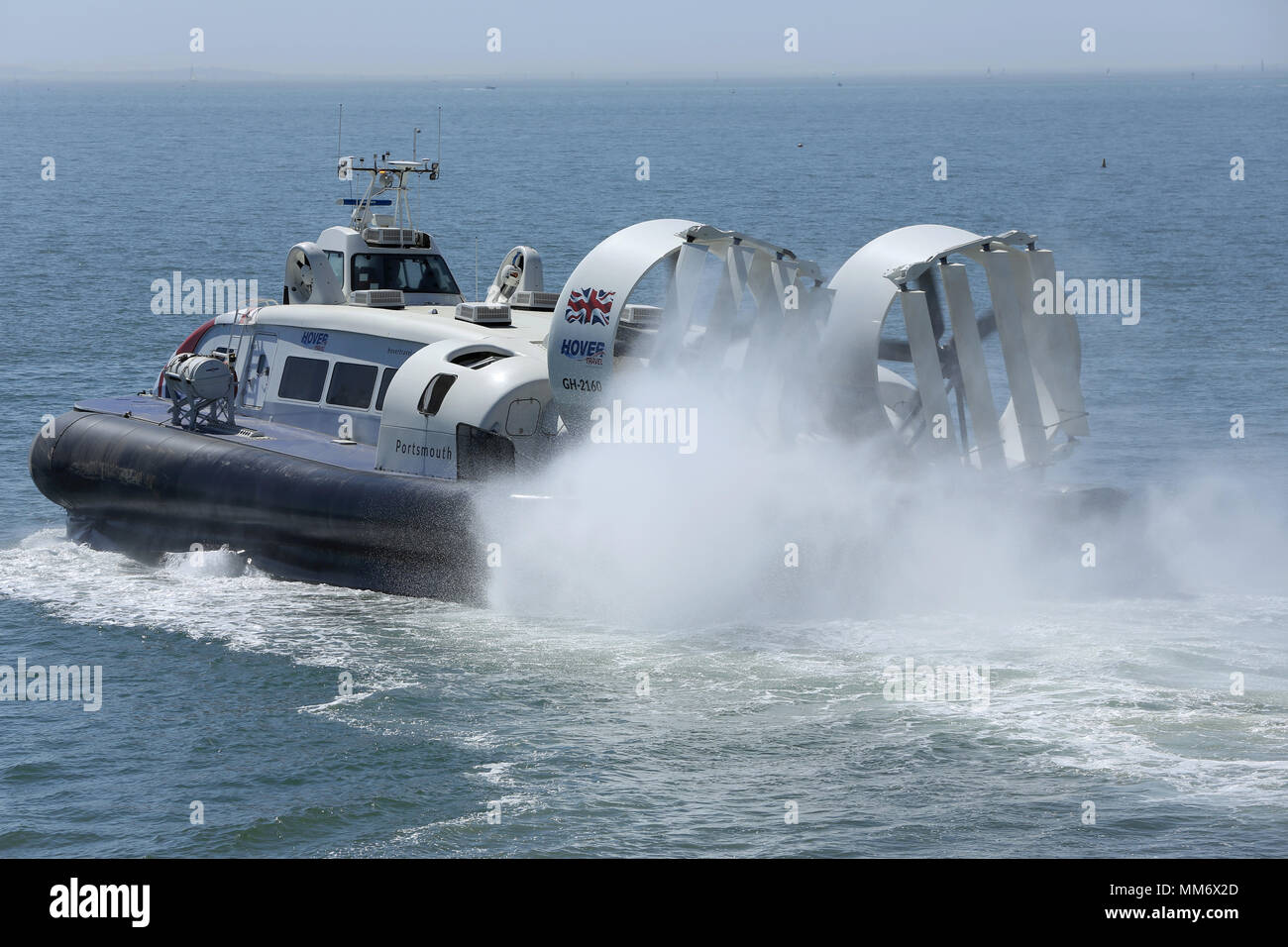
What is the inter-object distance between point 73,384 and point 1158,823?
2002 centimetres

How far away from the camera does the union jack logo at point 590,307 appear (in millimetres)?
13703

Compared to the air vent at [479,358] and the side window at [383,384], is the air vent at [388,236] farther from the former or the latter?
the air vent at [479,358]

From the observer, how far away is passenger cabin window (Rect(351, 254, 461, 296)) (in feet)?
60.3

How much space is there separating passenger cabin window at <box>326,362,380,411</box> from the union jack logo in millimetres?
3297

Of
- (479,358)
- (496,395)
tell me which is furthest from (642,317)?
(496,395)

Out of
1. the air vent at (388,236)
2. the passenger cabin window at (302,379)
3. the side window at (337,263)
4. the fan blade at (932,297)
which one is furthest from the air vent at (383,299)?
the fan blade at (932,297)

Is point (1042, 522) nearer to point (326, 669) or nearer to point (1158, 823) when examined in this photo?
point (1158, 823)

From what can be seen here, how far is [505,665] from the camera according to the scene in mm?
12289

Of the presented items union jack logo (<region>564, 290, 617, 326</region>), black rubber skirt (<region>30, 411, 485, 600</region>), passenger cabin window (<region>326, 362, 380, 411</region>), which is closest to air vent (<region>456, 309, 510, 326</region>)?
passenger cabin window (<region>326, 362, 380, 411</region>)

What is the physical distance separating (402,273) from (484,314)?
7.58 feet

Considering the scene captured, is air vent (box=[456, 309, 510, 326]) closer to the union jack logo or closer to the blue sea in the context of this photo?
the union jack logo

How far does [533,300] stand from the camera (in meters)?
18.1

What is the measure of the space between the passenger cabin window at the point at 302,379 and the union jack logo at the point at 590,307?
4151 millimetres

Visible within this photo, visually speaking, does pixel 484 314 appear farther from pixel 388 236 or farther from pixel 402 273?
pixel 388 236
